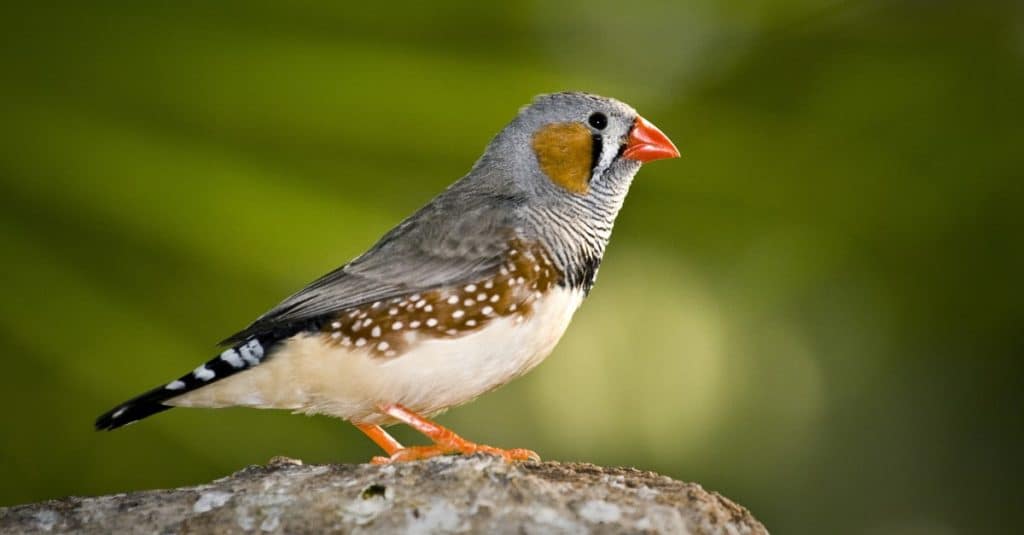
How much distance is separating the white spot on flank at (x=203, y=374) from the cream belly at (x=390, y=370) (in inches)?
1.8

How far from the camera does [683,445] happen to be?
4.79m

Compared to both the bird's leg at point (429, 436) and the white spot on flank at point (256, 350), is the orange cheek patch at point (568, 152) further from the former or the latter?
the white spot on flank at point (256, 350)

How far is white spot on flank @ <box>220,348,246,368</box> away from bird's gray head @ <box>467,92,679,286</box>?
3.33 feet

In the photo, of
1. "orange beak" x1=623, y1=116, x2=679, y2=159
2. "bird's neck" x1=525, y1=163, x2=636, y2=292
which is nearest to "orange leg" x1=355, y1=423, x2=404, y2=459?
"bird's neck" x1=525, y1=163, x2=636, y2=292

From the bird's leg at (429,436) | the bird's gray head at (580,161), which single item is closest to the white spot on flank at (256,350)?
the bird's leg at (429,436)

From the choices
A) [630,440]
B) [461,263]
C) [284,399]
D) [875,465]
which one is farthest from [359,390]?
[875,465]

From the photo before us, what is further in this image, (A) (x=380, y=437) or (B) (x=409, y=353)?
(A) (x=380, y=437)

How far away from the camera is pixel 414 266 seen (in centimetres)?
404

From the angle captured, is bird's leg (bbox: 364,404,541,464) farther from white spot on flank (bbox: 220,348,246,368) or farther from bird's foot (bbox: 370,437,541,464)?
white spot on flank (bbox: 220,348,246,368)

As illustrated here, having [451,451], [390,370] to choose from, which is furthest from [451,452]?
[390,370]

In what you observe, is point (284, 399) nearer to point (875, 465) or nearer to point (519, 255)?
point (519, 255)

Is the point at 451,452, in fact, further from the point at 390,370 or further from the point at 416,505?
the point at 416,505

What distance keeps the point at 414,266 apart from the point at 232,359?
65cm

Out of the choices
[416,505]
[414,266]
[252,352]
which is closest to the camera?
[416,505]
